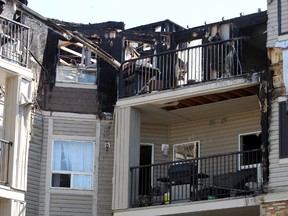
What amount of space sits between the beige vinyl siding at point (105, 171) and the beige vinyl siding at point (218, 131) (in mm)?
1965

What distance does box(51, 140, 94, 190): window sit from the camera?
2902 cm

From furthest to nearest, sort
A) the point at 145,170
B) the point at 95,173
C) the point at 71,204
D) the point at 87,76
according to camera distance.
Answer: the point at 87,76 → the point at 95,173 → the point at 145,170 → the point at 71,204

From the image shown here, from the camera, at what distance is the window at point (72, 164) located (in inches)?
1142

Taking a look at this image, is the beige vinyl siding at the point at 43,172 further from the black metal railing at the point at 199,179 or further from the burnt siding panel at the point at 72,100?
the black metal railing at the point at 199,179

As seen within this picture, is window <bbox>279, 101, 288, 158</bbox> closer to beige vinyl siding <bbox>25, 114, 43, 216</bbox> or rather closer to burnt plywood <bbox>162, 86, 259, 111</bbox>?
burnt plywood <bbox>162, 86, 259, 111</bbox>

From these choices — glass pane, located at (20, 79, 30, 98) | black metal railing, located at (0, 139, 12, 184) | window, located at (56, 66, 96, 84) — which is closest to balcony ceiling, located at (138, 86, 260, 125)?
window, located at (56, 66, 96, 84)

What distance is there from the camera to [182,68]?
93.6ft

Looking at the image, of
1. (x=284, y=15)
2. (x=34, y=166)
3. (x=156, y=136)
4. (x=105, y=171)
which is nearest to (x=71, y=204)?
(x=105, y=171)

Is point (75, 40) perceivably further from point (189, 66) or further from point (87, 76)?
point (189, 66)

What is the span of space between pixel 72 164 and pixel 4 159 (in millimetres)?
3198

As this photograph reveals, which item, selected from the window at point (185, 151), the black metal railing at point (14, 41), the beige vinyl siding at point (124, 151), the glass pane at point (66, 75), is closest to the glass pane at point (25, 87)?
the black metal railing at point (14, 41)

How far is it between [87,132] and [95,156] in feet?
2.54

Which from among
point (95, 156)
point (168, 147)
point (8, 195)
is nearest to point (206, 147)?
point (168, 147)

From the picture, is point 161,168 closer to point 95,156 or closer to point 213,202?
point 95,156
